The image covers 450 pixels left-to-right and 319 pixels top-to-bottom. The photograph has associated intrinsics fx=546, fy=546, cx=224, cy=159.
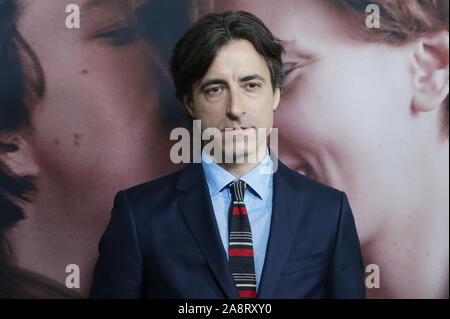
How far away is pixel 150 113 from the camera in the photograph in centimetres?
165

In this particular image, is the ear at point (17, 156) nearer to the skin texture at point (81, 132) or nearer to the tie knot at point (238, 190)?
the skin texture at point (81, 132)

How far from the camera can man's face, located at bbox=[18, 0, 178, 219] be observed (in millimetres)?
1613

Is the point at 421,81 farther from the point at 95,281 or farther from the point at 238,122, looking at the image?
the point at 95,281

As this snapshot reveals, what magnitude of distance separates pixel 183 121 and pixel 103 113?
240 mm

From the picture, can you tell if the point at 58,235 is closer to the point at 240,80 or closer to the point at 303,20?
the point at 240,80

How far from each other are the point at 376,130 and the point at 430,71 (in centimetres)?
27

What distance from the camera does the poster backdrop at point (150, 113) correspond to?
1612mm

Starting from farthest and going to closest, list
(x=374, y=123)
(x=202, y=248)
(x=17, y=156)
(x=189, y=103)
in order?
1. (x=374, y=123)
2. (x=17, y=156)
3. (x=189, y=103)
4. (x=202, y=248)

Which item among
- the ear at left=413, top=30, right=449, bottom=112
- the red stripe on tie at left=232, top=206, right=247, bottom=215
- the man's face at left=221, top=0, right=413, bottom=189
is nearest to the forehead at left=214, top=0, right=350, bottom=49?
the man's face at left=221, top=0, right=413, bottom=189

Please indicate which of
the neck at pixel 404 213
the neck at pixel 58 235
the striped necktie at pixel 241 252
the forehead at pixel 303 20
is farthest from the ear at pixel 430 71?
the neck at pixel 58 235

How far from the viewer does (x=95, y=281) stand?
1328mm

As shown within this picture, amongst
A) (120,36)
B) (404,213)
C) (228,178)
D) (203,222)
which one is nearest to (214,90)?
(228,178)

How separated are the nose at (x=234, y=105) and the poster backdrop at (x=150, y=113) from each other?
1.29 ft
